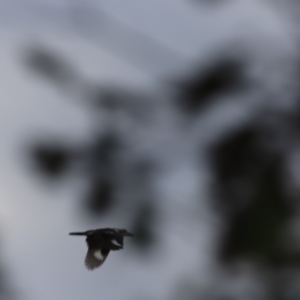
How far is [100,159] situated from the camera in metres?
2.29

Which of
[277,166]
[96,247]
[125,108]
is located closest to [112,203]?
[125,108]

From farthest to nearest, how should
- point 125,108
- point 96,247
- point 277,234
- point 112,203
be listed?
1. point 96,247
2. point 112,203
3. point 125,108
4. point 277,234

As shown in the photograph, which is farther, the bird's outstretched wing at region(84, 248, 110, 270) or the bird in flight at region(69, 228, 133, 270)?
the bird's outstretched wing at region(84, 248, 110, 270)

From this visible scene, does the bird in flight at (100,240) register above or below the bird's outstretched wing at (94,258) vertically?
below

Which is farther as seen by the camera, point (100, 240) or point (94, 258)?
point (94, 258)

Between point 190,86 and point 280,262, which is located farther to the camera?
point 190,86

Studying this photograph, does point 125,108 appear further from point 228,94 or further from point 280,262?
point 280,262

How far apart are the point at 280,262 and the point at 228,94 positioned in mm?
485

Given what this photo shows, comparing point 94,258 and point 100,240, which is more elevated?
point 94,258

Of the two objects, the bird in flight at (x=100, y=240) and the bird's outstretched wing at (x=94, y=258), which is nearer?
the bird in flight at (x=100, y=240)

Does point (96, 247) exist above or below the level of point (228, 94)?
above

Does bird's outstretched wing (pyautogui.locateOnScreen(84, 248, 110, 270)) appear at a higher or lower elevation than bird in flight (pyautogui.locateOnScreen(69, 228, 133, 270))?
higher

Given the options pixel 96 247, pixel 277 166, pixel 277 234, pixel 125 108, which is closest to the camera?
pixel 277 234

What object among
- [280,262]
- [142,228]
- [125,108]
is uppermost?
[125,108]
